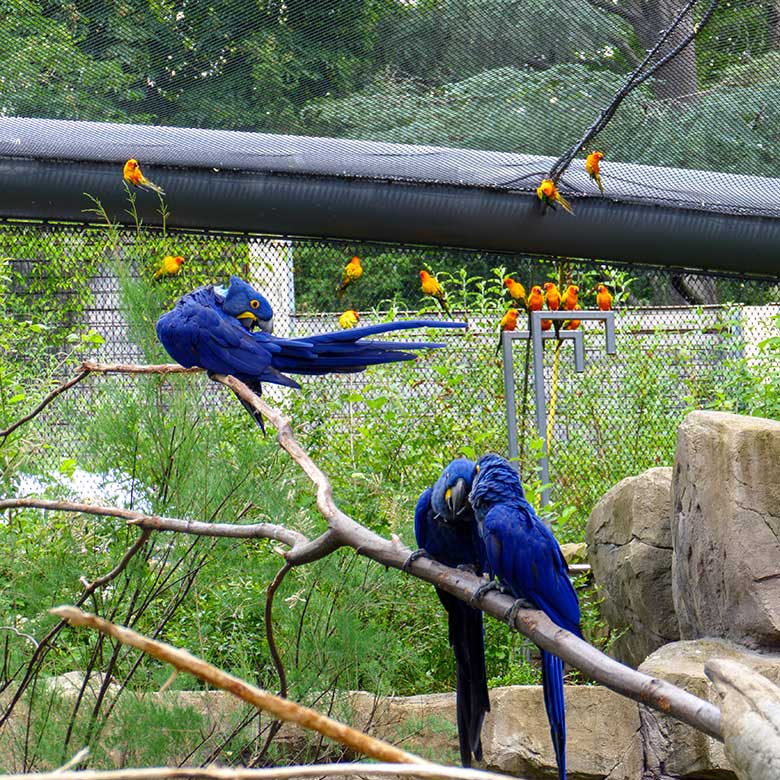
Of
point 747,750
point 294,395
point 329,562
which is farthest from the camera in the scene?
point 294,395

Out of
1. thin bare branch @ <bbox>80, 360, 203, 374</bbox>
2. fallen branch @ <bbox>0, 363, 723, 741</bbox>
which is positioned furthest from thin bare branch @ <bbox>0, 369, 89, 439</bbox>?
fallen branch @ <bbox>0, 363, 723, 741</bbox>

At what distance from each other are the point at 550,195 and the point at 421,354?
925 mm

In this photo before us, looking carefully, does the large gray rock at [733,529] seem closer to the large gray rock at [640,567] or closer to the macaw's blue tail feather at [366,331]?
the large gray rock at [640,567]

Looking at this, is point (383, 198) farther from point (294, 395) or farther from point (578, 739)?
point (578, 739)

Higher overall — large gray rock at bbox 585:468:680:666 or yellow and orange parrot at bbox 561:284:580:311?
yellow and orange parrot at bbox 561:284:580:311

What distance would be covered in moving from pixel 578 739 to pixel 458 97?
1.86 metres

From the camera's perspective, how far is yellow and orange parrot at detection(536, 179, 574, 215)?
10.0 feet

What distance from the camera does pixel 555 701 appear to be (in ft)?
5.16

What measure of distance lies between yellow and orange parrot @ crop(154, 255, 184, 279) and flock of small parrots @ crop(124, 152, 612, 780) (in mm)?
460

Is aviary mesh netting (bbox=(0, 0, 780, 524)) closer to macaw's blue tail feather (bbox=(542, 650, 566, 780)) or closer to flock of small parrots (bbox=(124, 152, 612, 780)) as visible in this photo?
flock of small parrots (bbox=(124, 152, 612, 780))

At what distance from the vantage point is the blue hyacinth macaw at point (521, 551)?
64.8 inches

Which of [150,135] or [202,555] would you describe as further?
[150,135]

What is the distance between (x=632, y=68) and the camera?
288cm

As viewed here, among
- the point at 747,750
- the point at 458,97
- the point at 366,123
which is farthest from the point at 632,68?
the point at 747,750
